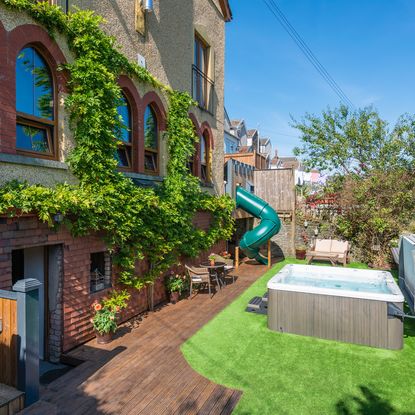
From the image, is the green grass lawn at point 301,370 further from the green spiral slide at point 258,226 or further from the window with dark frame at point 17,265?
the green spiral slide at point 258,226

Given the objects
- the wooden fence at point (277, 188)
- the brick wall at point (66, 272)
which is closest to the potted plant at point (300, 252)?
the wooden fence at point (277, 188)

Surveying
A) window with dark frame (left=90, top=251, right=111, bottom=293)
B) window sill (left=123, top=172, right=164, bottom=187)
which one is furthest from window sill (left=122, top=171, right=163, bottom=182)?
window with dark frame (left=90, top=251, right=111, bottom=293)

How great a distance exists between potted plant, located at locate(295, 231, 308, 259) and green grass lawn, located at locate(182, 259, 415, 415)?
28.6 ft

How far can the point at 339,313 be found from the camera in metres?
Result: 7.24

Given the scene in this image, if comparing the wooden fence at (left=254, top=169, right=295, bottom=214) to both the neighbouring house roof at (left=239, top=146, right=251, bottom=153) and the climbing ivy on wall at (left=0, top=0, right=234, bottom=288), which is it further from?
the neighbouring house roof at (left=239, top=146, right=251, bottom=153)

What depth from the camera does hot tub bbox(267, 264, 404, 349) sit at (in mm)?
6879

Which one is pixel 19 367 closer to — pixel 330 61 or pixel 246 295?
pixel 246 295

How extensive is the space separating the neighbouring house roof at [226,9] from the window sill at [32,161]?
11.2m

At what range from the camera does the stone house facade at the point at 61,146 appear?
18.0 feet

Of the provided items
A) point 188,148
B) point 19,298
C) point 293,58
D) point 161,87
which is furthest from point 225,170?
point 19,298

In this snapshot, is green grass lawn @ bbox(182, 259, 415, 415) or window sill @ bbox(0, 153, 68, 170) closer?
green grass lawn @ bbox(182, 259, 415, 415)

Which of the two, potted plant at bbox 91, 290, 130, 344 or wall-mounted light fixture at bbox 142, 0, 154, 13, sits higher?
wall-mounted light fixture at bbox 142, 0, 154, 13

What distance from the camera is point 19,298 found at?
4.48 m

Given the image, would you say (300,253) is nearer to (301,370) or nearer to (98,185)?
(301,370)
